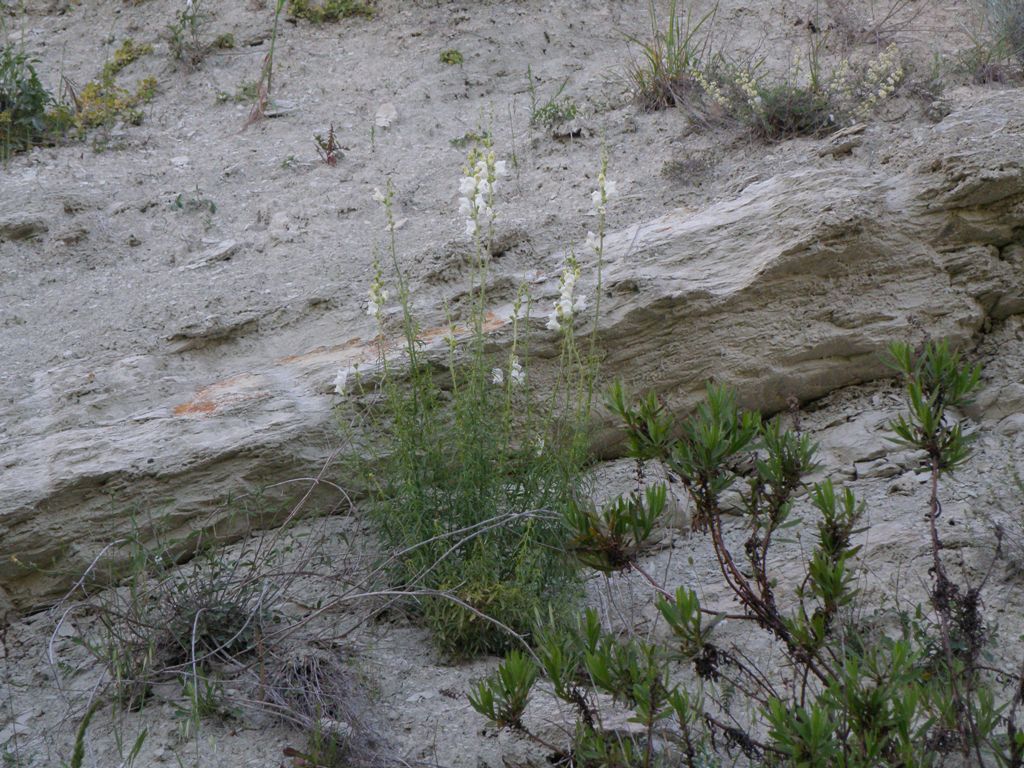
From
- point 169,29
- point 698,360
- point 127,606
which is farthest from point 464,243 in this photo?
point 169,29

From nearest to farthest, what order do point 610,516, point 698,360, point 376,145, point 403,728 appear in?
point 610,516, point 403,728, point 698,360, point 376,145

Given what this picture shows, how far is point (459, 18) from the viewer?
762 cm

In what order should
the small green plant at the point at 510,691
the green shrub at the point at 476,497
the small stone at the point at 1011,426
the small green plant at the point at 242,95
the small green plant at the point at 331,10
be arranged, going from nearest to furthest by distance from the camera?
the small green plant at the point at 510,691
the green shrub at the point at 476,497
the small stone at the point at 1011,426
the small green plant at the point at 242,95
the small green plant at the point at 331,10

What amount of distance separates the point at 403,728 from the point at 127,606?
3.52 ft

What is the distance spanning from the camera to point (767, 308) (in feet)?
14.5

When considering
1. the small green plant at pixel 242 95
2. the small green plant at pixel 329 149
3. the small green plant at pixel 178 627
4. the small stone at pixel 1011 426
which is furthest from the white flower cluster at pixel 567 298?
the small green plant at pixel 242 95

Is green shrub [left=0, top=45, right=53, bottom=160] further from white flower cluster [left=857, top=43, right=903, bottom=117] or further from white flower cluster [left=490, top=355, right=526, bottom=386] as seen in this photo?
white flower cluster [left=857, top=43, right=903, bottom=117]

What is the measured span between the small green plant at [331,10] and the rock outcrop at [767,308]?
162 inches

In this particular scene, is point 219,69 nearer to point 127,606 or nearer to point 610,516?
point 127,606

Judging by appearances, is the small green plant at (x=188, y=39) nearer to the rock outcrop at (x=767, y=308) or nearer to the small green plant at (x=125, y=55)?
the small green plant at (x=125, y=55)

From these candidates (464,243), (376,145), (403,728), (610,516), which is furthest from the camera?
(376,145)

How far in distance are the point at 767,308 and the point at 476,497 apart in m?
1.63

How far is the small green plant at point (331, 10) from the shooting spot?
7.79 metres

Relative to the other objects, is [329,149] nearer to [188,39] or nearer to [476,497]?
[188,39]
